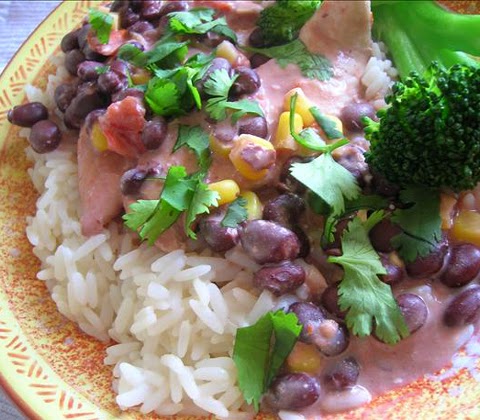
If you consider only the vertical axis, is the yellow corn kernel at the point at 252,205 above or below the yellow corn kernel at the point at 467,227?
above

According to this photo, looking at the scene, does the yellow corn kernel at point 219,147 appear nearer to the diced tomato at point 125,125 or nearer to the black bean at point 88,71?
the diced tomato at point 125,125

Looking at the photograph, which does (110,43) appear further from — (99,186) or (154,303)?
(154,303)

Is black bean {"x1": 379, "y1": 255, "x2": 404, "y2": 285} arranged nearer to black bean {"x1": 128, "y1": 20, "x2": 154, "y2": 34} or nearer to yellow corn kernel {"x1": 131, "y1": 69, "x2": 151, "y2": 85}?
yellow corn kernel {"x1": 131, "y1": 69, "x2": 151, "y2": 85}

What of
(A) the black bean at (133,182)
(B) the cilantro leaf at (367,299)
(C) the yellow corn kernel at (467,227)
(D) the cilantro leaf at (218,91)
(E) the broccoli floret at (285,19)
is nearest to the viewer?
(B) the cilantro leaf at (367,299)

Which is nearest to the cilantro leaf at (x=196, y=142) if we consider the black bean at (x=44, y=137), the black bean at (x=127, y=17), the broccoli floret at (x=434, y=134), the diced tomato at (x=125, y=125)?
the diced tomato at (x=125, y=125)

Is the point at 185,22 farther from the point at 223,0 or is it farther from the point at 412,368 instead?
the point at 412,368

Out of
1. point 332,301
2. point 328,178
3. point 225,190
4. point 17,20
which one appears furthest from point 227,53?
point 17,20
